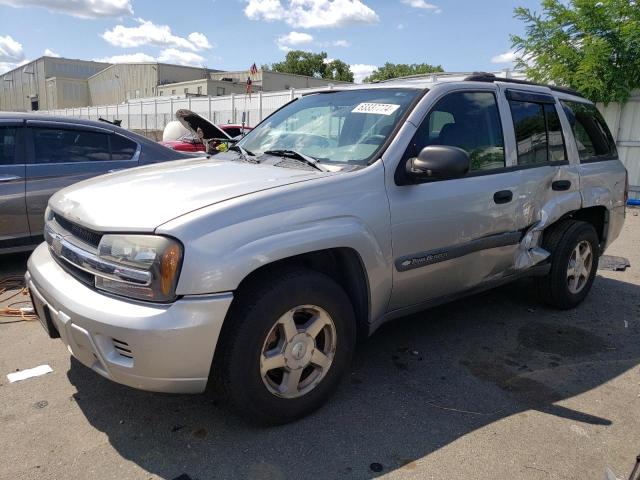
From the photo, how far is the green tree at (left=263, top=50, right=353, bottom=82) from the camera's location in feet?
239

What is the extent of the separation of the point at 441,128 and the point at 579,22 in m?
9.51

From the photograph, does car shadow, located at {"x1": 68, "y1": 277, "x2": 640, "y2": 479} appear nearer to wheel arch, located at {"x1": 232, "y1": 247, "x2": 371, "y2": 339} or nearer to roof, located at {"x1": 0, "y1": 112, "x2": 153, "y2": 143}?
wheel arch, located at {"x1": 232, "y1": 247, "x2": 371, "y2": 339}

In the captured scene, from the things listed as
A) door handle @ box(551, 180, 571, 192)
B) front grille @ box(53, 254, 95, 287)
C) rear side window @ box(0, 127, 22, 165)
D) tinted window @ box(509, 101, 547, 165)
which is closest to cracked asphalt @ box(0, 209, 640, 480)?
front grille @ box(53, 254, 95, 287)

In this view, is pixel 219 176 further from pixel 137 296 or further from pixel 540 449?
pixel 540 449

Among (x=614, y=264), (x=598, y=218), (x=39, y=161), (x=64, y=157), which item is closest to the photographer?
(x=598, y=218)

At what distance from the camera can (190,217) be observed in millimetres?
2279

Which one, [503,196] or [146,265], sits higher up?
[503,196]

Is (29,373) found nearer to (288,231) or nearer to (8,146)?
(288,231)

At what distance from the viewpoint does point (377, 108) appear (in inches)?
130

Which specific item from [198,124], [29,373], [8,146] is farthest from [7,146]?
[29,373]

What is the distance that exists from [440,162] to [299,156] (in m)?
0.83

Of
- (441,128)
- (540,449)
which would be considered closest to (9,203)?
(441,128)

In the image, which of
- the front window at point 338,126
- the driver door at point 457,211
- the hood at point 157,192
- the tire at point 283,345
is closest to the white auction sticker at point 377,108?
the front window at point 338,126

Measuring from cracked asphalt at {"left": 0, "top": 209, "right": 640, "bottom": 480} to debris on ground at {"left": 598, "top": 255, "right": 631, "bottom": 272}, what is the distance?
2301mm
